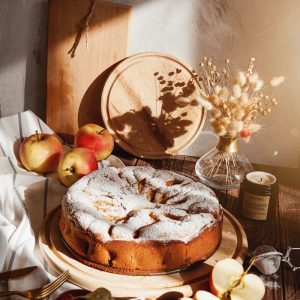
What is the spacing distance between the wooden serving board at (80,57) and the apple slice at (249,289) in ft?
2.93

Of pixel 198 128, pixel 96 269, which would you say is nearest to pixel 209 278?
pixel 96 269

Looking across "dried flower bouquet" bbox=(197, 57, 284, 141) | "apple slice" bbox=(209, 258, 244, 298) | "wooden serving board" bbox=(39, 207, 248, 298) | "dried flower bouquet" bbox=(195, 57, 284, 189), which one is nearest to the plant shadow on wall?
"dried flower bouquet" bbox=(195, 57, 284, 189)

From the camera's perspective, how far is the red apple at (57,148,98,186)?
5.12ft

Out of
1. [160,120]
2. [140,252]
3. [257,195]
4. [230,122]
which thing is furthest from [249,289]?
[160,120]

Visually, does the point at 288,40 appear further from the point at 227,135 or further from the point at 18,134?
the point at 18,134

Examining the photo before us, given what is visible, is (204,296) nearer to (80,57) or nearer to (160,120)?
(160,120)

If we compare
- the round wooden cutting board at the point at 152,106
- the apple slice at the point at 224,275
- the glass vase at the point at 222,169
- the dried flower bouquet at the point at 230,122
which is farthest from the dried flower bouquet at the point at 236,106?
the apple slice at the point at 224,275

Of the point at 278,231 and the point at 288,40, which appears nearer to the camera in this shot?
the point at 278,231

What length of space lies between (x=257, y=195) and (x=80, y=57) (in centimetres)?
77

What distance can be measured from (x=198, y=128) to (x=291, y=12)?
1.57 feet

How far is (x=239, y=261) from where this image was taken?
1.24 metres

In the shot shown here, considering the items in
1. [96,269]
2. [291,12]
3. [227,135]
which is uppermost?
[291,12]

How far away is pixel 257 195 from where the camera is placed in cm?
142

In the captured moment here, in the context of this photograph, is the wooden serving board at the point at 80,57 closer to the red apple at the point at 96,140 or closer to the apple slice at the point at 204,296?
the red apple at the point at 96,140
